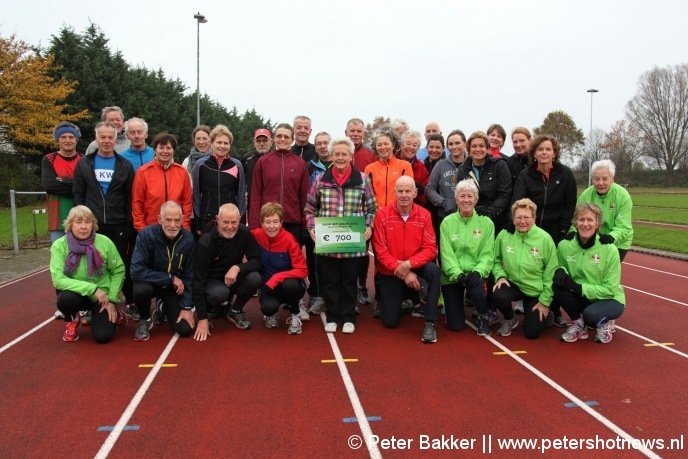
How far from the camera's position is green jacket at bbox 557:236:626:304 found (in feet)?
17.4

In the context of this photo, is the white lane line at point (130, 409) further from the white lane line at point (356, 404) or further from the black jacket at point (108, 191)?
the black jacket at point (108, 191)

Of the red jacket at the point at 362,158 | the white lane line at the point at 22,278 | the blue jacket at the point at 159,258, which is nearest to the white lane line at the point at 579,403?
the red jacket at the point at 362,158

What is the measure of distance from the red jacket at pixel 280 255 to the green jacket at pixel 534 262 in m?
2.20

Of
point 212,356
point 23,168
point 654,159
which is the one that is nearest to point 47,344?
point 212,356

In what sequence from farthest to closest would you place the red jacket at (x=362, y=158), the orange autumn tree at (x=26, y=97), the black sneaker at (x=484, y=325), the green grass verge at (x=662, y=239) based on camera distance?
the orange autumn tree at (x=26, y=97), the green grass verge at (x=662, y=239), the red jacket at (x=362, y=158), the black sneaker at (x=484, y=325)

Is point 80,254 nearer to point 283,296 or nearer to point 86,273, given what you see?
point 86,273

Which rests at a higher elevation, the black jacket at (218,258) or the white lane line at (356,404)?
the black jacket at (218,258)

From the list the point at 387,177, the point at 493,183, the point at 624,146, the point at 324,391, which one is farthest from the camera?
the point at 624,146

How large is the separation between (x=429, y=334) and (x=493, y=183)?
1.95 m

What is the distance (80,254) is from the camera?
5.23 m

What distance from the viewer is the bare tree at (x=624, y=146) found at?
6072 cm

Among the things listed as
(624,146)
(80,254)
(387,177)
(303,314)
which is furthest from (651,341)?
(624,146)

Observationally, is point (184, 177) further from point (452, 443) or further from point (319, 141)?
point (452, 443)

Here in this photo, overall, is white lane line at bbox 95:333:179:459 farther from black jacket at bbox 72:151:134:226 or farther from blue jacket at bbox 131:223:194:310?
black jacket at bbox 72:151:134:226
